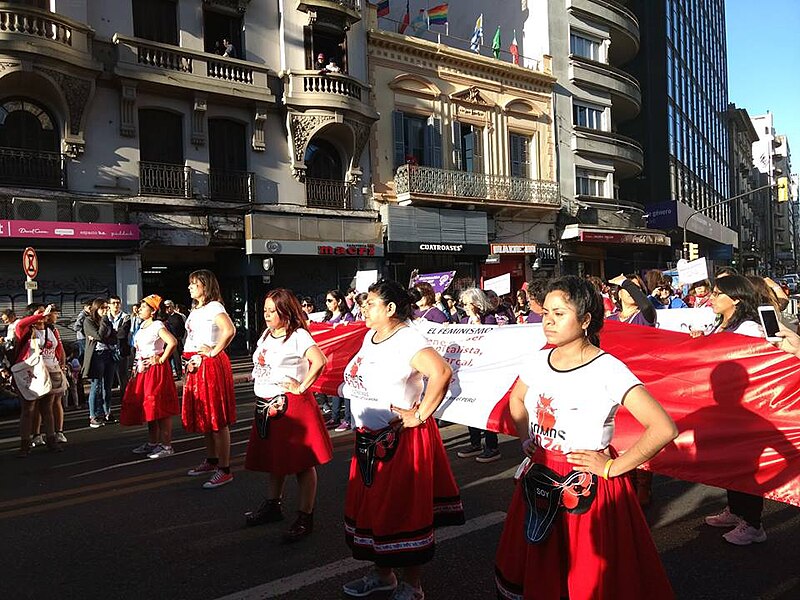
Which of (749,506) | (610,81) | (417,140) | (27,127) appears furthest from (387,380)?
(610,81)

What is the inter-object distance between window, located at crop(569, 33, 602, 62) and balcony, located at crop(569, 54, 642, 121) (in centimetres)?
64

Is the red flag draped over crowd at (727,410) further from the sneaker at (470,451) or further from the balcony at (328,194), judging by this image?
the balcony at (328,194)

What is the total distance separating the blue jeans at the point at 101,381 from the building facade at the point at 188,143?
7287mm

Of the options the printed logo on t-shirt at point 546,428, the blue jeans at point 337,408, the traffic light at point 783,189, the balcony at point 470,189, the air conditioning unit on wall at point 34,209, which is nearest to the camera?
the printed logo on t-shirt at point 546,428

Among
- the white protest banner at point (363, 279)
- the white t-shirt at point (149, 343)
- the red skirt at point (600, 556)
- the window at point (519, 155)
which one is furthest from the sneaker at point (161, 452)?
the window at point (519, 155)

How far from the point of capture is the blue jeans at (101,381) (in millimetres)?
9023

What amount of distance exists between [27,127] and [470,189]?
13.7 m

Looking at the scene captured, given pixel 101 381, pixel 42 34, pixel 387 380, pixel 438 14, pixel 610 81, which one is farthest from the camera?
pixel 610 81

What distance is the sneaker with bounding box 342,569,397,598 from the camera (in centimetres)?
357

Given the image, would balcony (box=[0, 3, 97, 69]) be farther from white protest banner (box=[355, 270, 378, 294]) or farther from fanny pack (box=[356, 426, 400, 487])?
fanny pack (box=[356, 426, 400, 487])

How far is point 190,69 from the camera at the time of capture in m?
17.2

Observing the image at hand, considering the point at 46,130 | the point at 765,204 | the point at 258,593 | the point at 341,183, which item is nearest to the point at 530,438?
the point at 258,593

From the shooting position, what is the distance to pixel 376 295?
141 inches

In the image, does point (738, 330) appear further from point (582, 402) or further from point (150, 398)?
point (150, 398)
